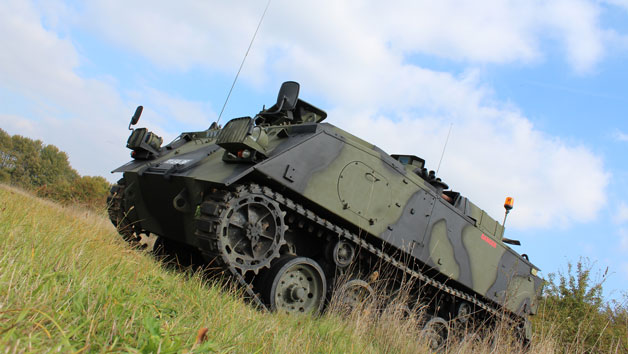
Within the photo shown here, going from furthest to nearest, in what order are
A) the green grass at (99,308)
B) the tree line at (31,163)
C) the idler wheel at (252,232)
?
1. the tree line at (31,163)
2. the idler wheel at (252,232)
3. the green grass at (99,308)

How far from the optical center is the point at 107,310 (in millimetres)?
2469

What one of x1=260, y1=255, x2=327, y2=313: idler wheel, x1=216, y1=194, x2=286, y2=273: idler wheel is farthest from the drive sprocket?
x1=260, y1=255, x2=327, y2=313: idler wheel

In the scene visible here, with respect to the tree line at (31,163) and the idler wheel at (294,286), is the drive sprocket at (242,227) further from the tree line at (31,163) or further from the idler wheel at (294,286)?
the tree line at (31,163)

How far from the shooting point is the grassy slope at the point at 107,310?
2.12 metres

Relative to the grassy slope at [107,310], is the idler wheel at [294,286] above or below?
above

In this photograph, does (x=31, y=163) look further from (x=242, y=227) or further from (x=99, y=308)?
(x=99, y=308)

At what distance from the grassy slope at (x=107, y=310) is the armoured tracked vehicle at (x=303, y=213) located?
0.68 meters

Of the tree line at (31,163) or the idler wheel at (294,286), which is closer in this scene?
the idler wheel at (294,286)

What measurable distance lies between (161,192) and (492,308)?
593cm

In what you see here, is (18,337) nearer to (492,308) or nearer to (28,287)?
(28,287)

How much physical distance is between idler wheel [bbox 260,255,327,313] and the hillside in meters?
0.48

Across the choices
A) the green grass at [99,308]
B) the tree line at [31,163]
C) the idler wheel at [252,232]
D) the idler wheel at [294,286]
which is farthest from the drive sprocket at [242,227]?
the tree line at [31,163]

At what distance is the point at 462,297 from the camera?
24.9ft

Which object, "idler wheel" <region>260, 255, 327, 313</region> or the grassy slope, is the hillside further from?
"idler wheel" <region>260, 255, 327, 313</region>
